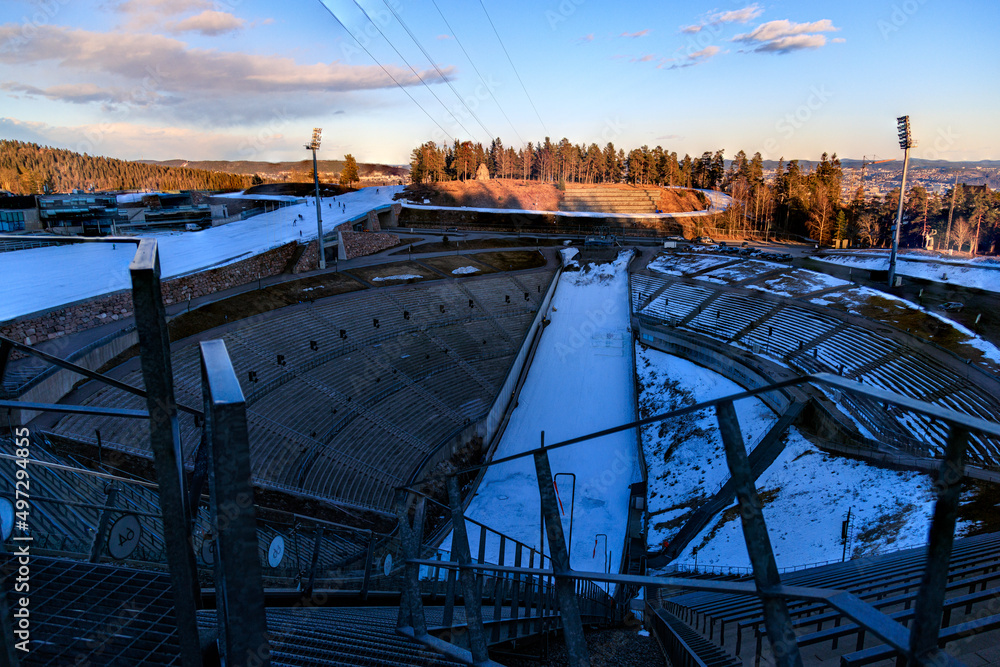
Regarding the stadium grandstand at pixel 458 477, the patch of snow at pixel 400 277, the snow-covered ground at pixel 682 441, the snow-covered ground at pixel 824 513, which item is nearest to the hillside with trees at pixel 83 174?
the patch of snow at pixel 400 277

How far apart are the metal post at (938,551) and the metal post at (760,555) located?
21.1 inches

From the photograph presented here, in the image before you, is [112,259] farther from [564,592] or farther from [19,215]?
[564,592]

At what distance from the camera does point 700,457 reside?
21281mm

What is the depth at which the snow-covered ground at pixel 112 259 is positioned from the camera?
2033cm

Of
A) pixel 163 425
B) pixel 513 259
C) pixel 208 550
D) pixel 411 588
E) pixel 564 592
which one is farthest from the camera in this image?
pixel 513 259

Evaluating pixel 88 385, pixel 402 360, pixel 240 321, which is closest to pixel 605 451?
pixel 402 360

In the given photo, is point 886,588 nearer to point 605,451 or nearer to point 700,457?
point 700,457

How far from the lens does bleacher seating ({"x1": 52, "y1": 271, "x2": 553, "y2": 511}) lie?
1820cm

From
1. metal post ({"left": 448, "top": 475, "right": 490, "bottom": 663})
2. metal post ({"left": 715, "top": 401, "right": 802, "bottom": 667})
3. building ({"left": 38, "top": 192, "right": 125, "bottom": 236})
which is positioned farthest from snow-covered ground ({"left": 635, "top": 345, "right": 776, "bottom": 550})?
building ({"left": 38, "top": 192, "right": 125, "bottom": 236})

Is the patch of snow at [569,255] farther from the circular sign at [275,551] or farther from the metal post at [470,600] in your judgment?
the metal post at [470,600]

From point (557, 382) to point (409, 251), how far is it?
18.6m

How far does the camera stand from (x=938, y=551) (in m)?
1.88

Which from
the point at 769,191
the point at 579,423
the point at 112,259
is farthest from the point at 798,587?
the point at 769,191

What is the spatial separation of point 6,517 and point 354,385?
66.1ft
